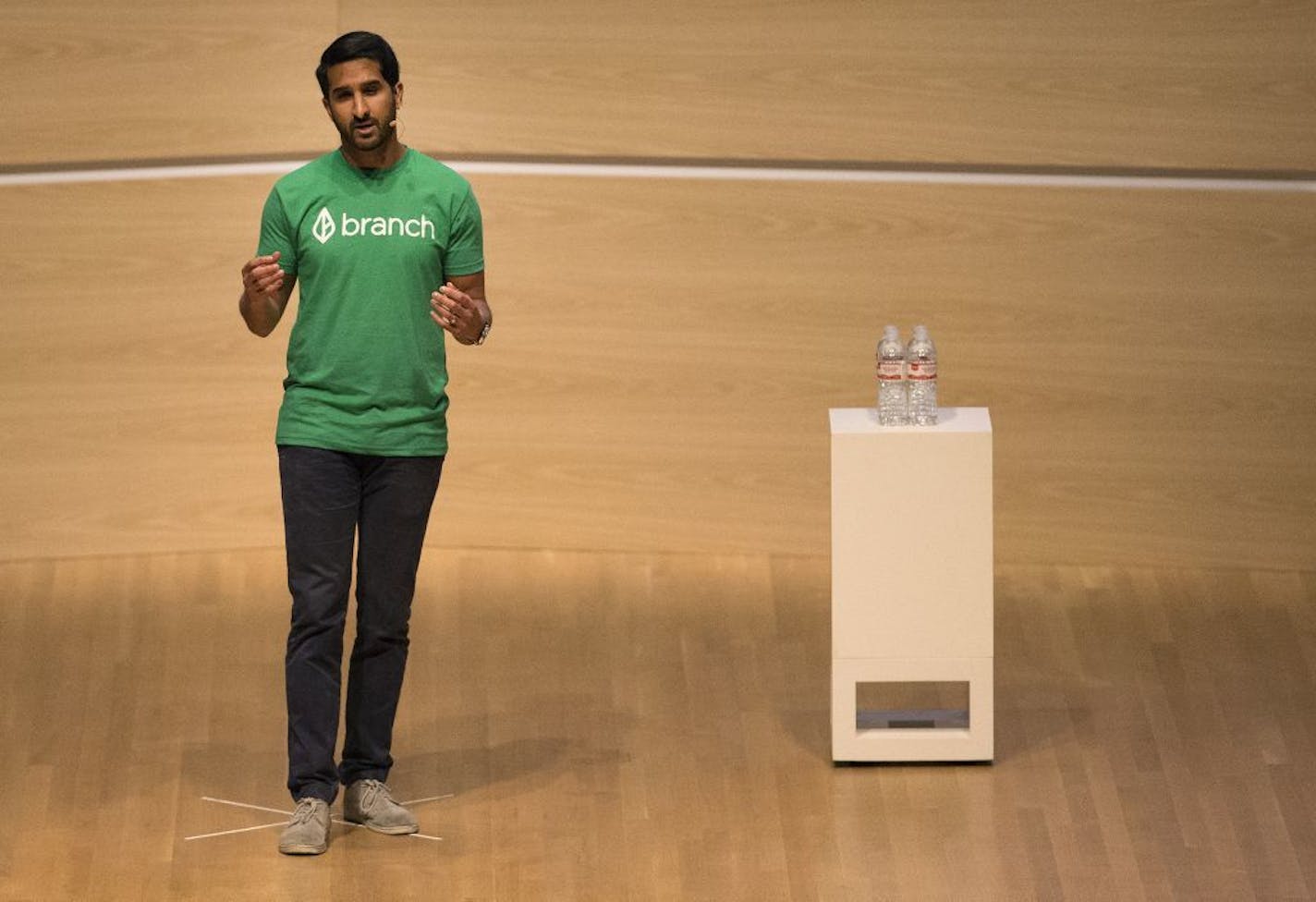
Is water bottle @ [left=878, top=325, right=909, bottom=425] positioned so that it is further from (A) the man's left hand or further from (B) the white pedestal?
(A) the man's left hand

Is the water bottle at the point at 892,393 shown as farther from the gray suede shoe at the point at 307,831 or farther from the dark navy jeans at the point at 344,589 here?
the gray suede shoe at the point at 307,831

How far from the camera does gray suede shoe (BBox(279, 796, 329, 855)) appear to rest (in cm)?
409

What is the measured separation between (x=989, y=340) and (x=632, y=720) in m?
1.41

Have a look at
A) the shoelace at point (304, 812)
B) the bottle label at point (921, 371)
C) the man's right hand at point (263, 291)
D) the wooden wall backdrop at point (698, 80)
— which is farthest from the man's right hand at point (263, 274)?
the wooden wall backdrop at point (698, 80)

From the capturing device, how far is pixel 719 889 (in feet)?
13.0

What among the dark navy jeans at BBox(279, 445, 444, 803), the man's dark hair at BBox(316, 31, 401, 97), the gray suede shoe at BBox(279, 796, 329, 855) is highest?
the man's dark hair at BBox(316, 31, 401, 97)

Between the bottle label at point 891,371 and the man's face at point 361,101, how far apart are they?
107 centimetres

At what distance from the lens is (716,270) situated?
18.5 feet

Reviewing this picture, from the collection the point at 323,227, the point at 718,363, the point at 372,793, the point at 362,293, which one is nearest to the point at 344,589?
the point at 372,793

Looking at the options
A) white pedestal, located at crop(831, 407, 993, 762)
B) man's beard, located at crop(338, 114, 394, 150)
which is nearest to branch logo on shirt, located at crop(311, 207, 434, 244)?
man's beard, located at crop(338, 114, 394, 150)

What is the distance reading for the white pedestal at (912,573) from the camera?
14.6ft

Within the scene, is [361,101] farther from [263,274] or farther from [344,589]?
[344,589]

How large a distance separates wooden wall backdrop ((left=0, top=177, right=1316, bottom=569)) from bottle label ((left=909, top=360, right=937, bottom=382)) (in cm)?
109

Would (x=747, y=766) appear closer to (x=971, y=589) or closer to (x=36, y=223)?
(x=971, y=589)
